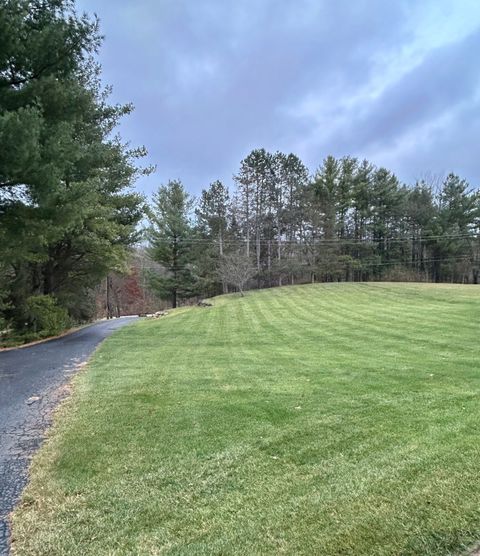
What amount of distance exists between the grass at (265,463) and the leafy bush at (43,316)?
9472 mm

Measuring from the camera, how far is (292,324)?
14.8 meters

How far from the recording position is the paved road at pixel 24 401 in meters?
2.98

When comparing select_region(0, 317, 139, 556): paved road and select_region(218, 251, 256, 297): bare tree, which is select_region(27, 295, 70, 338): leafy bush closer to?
select_region(0, 317, 139, 556): paved road

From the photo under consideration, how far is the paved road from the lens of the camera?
9.77 feet

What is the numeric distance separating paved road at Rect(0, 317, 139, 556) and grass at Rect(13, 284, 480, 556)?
0.49 ft

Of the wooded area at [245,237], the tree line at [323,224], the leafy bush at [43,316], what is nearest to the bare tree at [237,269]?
the wooded area at [245,237]

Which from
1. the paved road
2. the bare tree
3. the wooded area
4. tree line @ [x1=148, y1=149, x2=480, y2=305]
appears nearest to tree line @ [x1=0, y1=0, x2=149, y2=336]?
the wooded area

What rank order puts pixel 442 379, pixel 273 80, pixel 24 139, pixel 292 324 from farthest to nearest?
pixel 273 80 < pixel 292 324 < pixel 24 139 < pixel 442 379

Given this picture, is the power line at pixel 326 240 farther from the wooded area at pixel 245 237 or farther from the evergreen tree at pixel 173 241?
the evergreen tree at pixel 173 241

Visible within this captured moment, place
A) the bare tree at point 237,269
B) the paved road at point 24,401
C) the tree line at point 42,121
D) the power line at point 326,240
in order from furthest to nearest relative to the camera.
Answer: the power line at point 326,240 < the bare tree at point 237,269 < the tree line at point 42,121 < the paved road at point 24,401

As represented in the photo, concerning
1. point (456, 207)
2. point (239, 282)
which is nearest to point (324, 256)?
point (239, 282)

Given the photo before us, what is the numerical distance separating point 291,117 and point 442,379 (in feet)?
67.1

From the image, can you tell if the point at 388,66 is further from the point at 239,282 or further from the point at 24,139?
the point at 239,282

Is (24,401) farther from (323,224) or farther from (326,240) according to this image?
(323,224)
